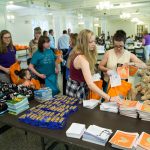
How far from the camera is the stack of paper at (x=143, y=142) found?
1201 millimetres

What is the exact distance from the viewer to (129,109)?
1.62m

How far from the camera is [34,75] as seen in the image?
3.07 m

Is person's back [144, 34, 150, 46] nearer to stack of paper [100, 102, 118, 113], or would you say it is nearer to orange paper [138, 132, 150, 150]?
stack of paper [100, 102, 118, 113]

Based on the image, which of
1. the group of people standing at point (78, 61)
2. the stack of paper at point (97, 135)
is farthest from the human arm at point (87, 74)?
the stack of paper at point (97, 135)

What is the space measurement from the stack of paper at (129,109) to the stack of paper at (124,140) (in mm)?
286

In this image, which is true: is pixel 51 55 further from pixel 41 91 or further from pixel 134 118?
pixel 134 118

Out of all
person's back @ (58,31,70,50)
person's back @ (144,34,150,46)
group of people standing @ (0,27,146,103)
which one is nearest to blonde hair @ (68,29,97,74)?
group of people standing @ (0,27,146,103)

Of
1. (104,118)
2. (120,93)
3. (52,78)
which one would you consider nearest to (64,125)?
(104,118)

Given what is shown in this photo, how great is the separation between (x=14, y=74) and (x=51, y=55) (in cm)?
63

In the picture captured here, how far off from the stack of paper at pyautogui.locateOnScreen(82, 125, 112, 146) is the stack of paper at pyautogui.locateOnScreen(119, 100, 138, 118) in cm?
31

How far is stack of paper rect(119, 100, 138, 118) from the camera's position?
63.4 inches

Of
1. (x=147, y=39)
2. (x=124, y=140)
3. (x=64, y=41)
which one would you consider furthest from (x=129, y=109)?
(x=147, y=39)

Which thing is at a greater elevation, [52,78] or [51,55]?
[51,55]

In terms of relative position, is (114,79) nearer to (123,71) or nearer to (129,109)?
(123,71)
